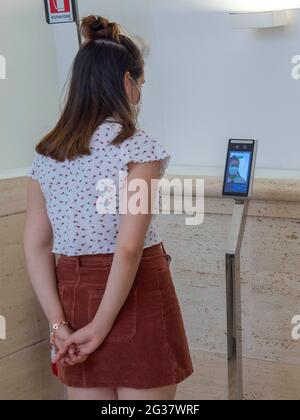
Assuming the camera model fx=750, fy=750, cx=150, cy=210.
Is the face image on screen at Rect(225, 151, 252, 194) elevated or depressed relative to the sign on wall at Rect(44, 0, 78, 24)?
depressed

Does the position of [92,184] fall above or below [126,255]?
above

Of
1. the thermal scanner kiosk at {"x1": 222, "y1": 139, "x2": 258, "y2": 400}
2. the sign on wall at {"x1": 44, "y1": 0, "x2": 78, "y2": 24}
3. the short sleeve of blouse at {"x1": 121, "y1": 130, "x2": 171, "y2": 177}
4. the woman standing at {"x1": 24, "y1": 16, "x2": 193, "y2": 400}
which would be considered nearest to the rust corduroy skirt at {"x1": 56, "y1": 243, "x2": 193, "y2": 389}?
the woman standing at {"x1": 24, "y1": 16, "x2": 193, "y2": 400}

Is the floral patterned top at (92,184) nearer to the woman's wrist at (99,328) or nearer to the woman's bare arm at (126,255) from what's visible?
the woman's bare arm at (126,255)

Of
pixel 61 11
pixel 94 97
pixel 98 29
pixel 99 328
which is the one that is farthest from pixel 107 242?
pixel 61 11

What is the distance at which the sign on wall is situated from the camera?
2.70 metres

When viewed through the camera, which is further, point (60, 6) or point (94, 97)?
point (60, 6)

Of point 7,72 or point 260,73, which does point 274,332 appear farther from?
point 7,72

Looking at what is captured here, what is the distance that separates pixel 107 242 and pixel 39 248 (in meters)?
0.25

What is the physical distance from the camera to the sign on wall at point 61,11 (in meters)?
2.70

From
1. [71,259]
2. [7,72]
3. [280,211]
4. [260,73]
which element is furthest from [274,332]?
[7,72]

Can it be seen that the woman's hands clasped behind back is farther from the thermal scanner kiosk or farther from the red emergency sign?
the red emergency sign

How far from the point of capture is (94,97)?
1.98 meters

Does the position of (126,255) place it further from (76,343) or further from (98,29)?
(98,29)

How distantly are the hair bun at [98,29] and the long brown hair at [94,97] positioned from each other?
33mm
